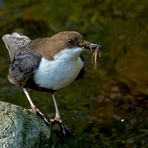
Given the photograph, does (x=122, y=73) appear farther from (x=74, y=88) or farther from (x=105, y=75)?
(x=74, y=88)

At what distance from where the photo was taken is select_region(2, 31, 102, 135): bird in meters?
4.73

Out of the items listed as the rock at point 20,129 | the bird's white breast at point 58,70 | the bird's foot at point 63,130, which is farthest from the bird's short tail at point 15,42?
the rock at point 20,129

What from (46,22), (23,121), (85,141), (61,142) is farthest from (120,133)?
(46,22)

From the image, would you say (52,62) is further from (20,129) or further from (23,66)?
(20,129)

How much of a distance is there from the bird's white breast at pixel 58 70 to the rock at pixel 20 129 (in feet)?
0.99

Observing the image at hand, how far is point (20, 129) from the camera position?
4445mm

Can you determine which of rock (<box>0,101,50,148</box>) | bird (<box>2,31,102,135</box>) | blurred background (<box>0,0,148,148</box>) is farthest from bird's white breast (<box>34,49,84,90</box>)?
blurred background (<box>0,0,148,148</box>)

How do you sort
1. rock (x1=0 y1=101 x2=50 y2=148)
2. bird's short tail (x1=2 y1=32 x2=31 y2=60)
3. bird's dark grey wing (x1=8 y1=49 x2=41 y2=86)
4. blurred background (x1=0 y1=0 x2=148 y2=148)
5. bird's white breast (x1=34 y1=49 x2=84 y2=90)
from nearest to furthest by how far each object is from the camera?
rock (x1=0 y1=101 x2=50 y2=148)
bird's white breast (x1=34 y1=49 x2=84 y2=90)
bird's dark grey wing (x1=8 y1=49 x2=41 y2=86)
bird's short tail (x1=2 y1=32 x2=31 y2=60)
blurred background (x1=0 y1=0 x2=148 y2=148)

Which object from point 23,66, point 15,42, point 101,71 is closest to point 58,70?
point 23,66

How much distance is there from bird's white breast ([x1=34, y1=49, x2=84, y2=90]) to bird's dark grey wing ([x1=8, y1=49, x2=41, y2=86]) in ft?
0.21

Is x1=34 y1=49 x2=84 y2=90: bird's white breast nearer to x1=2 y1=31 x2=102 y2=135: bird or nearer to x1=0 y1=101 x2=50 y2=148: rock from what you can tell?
x1=2 y1=31 x2=102 y2=135: bird

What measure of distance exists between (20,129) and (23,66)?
76cm

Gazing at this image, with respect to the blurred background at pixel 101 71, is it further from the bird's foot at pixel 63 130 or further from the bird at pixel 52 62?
the bird at pixel 52 62

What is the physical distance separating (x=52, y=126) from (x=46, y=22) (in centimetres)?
401
